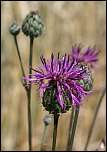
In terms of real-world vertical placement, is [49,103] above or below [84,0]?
below

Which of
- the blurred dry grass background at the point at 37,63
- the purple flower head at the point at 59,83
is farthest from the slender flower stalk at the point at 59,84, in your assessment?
the blurred dry grass background at the point at 37,63

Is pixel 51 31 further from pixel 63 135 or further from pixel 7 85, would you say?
pixel 63 135

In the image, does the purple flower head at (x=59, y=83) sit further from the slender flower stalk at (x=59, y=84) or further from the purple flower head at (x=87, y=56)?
the purple flower head at (x=87, y=56)

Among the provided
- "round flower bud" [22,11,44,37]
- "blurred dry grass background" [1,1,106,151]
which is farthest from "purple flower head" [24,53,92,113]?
"blurred dry grass background" [1,1,106,151]

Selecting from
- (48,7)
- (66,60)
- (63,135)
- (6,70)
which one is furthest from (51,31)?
(66,60)

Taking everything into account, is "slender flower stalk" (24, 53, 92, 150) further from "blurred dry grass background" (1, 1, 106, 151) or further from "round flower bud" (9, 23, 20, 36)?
"blurred dry grass background" (1, 1, 106, 151)

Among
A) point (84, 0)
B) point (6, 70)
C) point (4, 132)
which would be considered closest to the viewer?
Result: point (4, 132)
